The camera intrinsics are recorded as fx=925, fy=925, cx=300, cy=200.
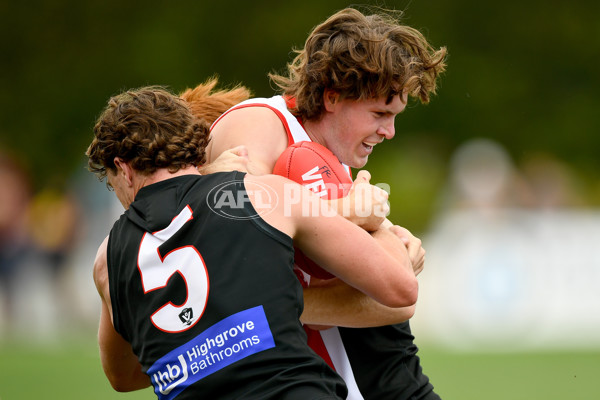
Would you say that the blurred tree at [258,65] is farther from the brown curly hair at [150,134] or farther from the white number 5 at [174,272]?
the white number 5 at [174,272]

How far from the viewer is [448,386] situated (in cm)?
904

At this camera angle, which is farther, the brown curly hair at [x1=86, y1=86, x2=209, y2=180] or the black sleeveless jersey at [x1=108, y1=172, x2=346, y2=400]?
the brown curly hair at [x1=86, y1=86, x2=209, y2=180]

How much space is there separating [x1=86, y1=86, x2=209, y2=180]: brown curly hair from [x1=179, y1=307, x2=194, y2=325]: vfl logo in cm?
54

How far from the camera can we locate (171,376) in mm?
3086

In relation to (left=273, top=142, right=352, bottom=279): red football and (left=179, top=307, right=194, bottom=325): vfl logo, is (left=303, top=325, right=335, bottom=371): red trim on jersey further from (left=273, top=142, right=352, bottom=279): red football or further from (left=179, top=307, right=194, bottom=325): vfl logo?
(left=179, top=307, right=194, bottom=325): vfl logo

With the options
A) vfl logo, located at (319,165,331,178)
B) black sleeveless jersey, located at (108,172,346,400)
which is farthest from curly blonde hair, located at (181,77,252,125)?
black sleeveless jersey, located at (108,172,346,400)

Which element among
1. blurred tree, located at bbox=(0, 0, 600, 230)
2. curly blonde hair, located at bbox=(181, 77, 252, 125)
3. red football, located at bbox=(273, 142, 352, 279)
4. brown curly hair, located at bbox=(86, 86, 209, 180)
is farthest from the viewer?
blurred tree, located at bbox=(0, 0, 600, 230)

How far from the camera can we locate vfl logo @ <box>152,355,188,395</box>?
305 cm

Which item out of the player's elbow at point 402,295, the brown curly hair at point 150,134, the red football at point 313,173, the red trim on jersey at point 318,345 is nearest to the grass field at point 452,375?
the red trim on jersey at point 318,345

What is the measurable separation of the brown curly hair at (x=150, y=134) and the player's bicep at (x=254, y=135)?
35cm

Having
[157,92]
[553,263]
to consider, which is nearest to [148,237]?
[157,92]

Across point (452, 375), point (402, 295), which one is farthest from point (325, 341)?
point (452, 375)

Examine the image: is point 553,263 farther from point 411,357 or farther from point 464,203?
point 411,357

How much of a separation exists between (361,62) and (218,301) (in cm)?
146
